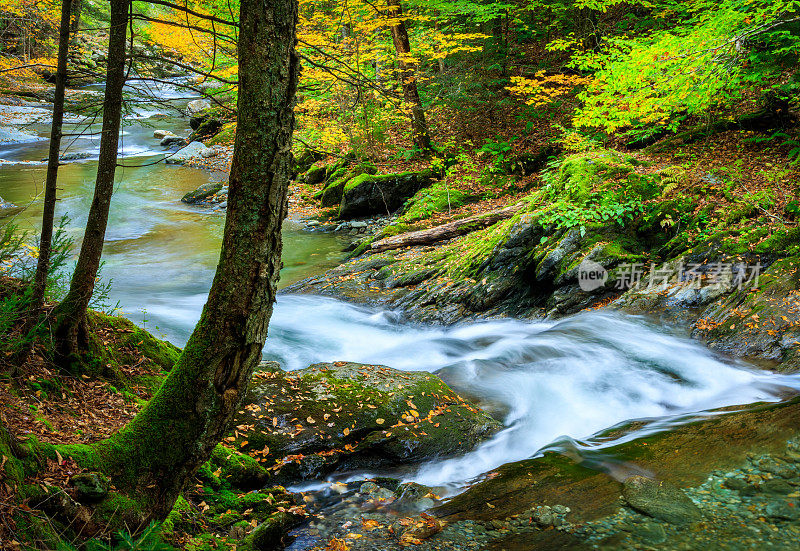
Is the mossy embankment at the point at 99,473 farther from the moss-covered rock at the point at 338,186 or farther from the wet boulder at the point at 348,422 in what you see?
the moss-covered rock at the point at 338,186

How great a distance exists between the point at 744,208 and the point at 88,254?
909 cm

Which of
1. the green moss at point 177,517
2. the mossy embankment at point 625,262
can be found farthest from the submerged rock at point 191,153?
the green moss at point 177,517

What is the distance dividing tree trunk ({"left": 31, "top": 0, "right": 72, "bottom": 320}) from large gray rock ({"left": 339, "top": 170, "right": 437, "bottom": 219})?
10.7 metres

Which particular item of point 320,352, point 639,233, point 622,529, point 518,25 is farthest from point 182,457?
point 518,25

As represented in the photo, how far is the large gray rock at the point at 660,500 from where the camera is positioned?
3.56 m

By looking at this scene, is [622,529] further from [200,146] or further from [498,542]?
[200,146]

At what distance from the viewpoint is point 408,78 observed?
1492cm

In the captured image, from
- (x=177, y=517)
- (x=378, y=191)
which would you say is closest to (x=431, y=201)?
(x=378, y=191)

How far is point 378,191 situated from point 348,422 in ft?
34.4

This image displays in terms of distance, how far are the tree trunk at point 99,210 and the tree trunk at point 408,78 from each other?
1000cm

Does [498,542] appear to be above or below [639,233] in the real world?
below

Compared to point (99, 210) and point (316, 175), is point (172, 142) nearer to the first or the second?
point (316, 175)

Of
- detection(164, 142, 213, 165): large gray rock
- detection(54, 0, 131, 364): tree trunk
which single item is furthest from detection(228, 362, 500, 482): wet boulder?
detection(164, 142, 213, 165): large gray rock

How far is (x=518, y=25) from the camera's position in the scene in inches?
706
